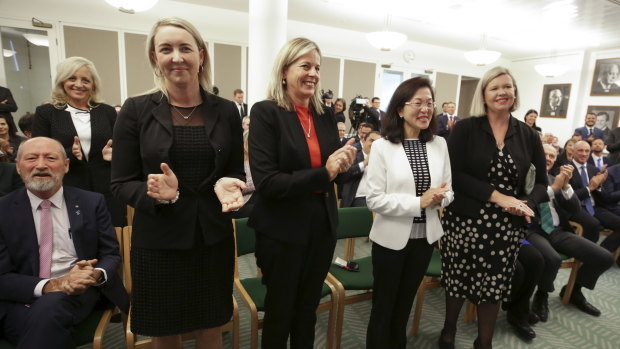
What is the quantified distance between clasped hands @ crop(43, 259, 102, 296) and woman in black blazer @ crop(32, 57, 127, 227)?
31.9 inches

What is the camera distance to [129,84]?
7105 mm

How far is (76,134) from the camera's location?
2117mm

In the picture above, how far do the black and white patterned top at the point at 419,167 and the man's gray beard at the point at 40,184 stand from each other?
1.74 meters

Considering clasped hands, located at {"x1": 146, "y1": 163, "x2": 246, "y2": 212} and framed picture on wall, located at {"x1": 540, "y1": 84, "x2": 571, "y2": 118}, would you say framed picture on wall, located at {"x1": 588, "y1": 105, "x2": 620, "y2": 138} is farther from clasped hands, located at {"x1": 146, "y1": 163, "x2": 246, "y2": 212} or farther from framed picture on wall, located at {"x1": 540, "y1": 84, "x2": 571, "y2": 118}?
clasped hands, located at {"x1": 146, "y1": 163, "x2": 246, "y2": 212}

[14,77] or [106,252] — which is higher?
[14,77]

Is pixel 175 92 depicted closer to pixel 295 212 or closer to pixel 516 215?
pixel 295 212

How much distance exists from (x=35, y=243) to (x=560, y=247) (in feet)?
11.3

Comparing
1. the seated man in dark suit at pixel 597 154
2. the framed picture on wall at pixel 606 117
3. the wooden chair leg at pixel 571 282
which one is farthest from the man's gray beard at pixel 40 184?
the framed picture on wall at pixel 606 117

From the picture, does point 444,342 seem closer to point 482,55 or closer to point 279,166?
point 279,166

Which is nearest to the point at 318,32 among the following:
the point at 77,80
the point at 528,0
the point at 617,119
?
the point at 528,0

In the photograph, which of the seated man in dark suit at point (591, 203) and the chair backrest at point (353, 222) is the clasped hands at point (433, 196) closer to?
the chair backrest at point (353, 222)

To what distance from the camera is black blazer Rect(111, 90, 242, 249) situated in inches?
44.8

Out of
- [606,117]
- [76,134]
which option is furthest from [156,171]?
[606,117]

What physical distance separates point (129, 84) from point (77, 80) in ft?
18.6
